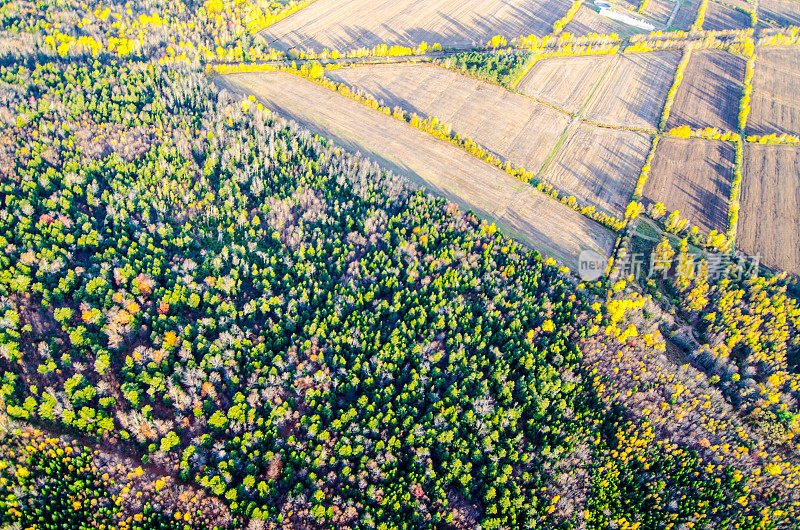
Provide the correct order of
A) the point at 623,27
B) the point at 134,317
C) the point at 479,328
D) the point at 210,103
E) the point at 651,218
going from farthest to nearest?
the point at 623,27 < the point at 210,103 < the point at 651,218 < the point at 479,328 < the point at 134,317

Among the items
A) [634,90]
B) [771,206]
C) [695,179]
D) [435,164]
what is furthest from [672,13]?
[435,164]

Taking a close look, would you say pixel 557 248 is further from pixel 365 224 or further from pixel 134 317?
pixel 134 317

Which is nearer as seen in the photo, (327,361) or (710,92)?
(327,361)

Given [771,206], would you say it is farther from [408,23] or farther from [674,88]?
[408,23]

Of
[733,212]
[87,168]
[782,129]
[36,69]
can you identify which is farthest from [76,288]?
[782,129]

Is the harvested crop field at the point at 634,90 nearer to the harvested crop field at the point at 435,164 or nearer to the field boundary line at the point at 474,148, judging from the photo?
the field boundary line at the point at 474,148

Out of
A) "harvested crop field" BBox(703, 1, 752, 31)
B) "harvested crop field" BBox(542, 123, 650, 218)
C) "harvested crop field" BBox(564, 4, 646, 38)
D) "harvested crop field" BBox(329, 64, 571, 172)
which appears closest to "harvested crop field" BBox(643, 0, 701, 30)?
"harvested crop field" BBox(703, 1, 752, 31)

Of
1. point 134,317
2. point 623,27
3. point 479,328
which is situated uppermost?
point 623,27
